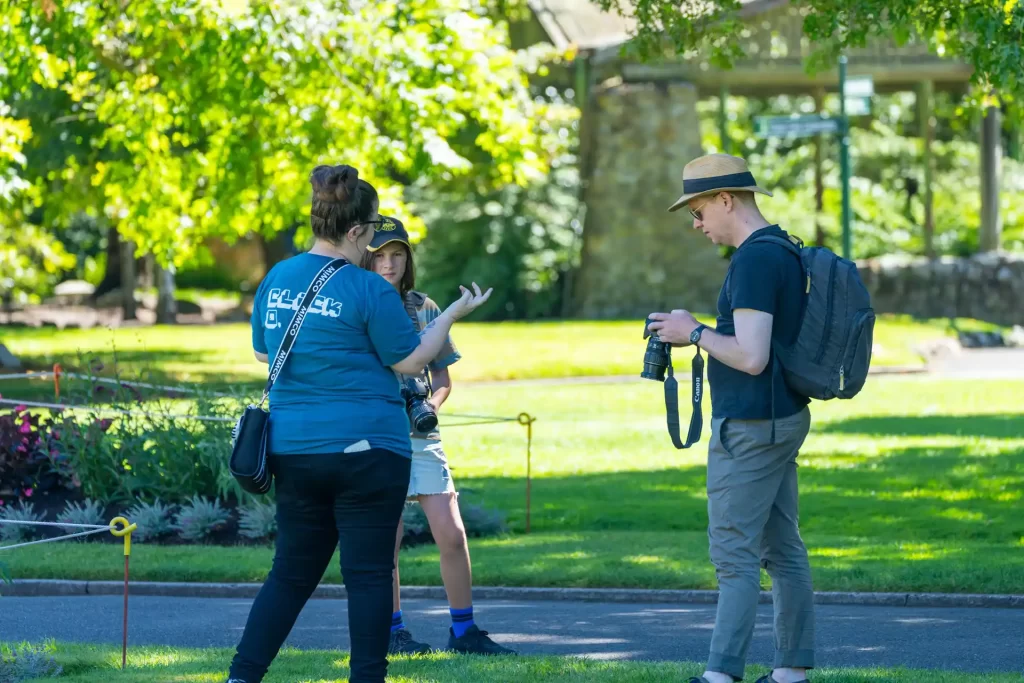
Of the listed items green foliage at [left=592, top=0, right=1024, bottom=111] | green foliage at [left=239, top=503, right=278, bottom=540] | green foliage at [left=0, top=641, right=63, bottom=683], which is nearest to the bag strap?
green foliage at [left=0, top=641, right=63, bottom=683]

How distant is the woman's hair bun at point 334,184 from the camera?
5.36 meters

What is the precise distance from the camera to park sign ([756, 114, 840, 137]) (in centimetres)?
2516

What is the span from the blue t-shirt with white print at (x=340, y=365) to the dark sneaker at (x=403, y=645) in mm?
1640

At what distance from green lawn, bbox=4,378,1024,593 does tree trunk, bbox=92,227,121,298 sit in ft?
80.8

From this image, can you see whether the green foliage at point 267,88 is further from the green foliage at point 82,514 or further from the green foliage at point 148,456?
the green foliage at point 82,514

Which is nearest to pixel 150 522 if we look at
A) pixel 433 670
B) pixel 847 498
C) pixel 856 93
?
pixel 433 670

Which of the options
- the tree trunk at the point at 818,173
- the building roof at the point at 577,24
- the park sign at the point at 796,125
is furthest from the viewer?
the building roof at the point at 577,24

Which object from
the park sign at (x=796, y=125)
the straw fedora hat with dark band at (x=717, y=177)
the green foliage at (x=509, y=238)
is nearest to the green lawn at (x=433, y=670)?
the straw fedora hat with dark band at (x=717, y=177)

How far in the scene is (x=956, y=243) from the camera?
40.4 m

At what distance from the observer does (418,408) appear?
253 inches

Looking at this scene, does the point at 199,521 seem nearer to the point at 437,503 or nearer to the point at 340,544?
the point at 437,503

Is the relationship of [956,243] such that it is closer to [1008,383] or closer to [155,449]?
[1008,383]

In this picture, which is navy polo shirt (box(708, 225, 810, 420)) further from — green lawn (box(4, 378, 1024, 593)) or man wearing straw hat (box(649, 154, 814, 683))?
green lawn (box(4, 378, 1024, 593))

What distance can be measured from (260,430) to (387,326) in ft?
1.71
